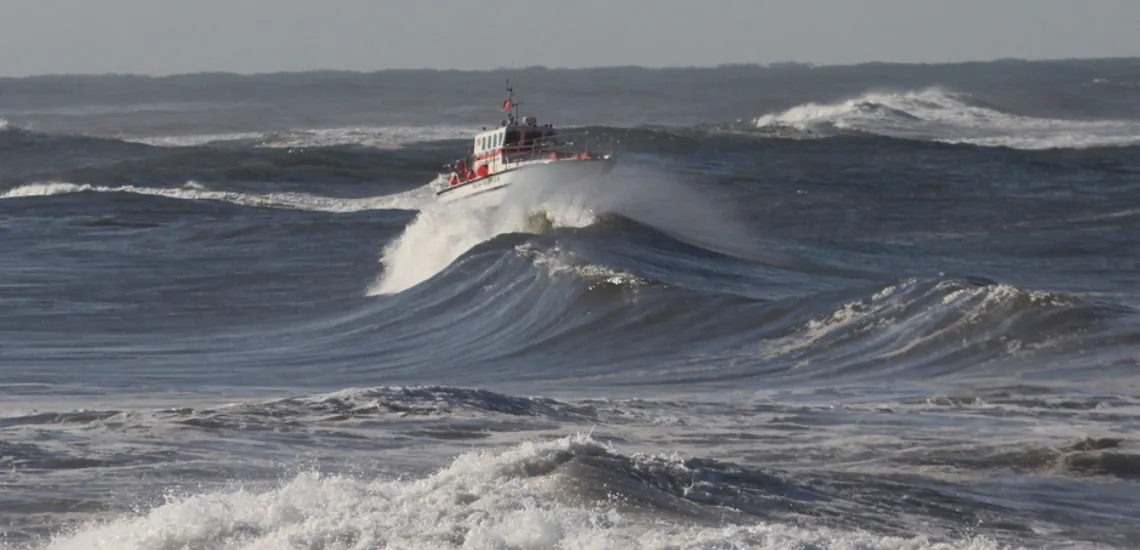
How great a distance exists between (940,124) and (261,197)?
3939 cm

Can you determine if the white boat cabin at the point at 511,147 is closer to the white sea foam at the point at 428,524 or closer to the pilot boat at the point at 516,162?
the pilot boat at the point at 516,162

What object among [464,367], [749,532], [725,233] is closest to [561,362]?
[464,367]

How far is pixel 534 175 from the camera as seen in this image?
102ft

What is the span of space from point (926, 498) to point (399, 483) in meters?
3.13

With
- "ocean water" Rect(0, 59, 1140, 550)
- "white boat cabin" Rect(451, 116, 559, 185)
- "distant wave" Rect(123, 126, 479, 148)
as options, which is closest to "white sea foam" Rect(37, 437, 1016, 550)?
"ocean water" Rect(0, 59, 1140, 550)

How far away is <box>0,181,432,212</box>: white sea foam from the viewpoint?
137 feet

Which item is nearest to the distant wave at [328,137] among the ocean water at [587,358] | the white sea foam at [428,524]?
the ocean water at [587,358]

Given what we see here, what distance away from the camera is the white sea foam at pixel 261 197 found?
137ft

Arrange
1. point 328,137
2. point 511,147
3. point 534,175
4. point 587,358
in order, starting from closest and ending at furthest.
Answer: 1. point 587,358
2. point 534,175
3. point 511,147
4. point 328,137

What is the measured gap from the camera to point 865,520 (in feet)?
33.4

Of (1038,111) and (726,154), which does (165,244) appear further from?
(1038,111)

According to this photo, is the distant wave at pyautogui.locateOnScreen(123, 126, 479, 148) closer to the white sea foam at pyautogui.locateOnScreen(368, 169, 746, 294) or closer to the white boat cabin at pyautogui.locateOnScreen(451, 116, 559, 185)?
the white boat cabin at pyautogui.locateOnScreen(451, 116, 559, 185)

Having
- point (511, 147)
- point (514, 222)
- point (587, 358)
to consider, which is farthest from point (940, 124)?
point (587, 358)

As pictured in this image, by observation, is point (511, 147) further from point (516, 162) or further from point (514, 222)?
point (514, 222)
